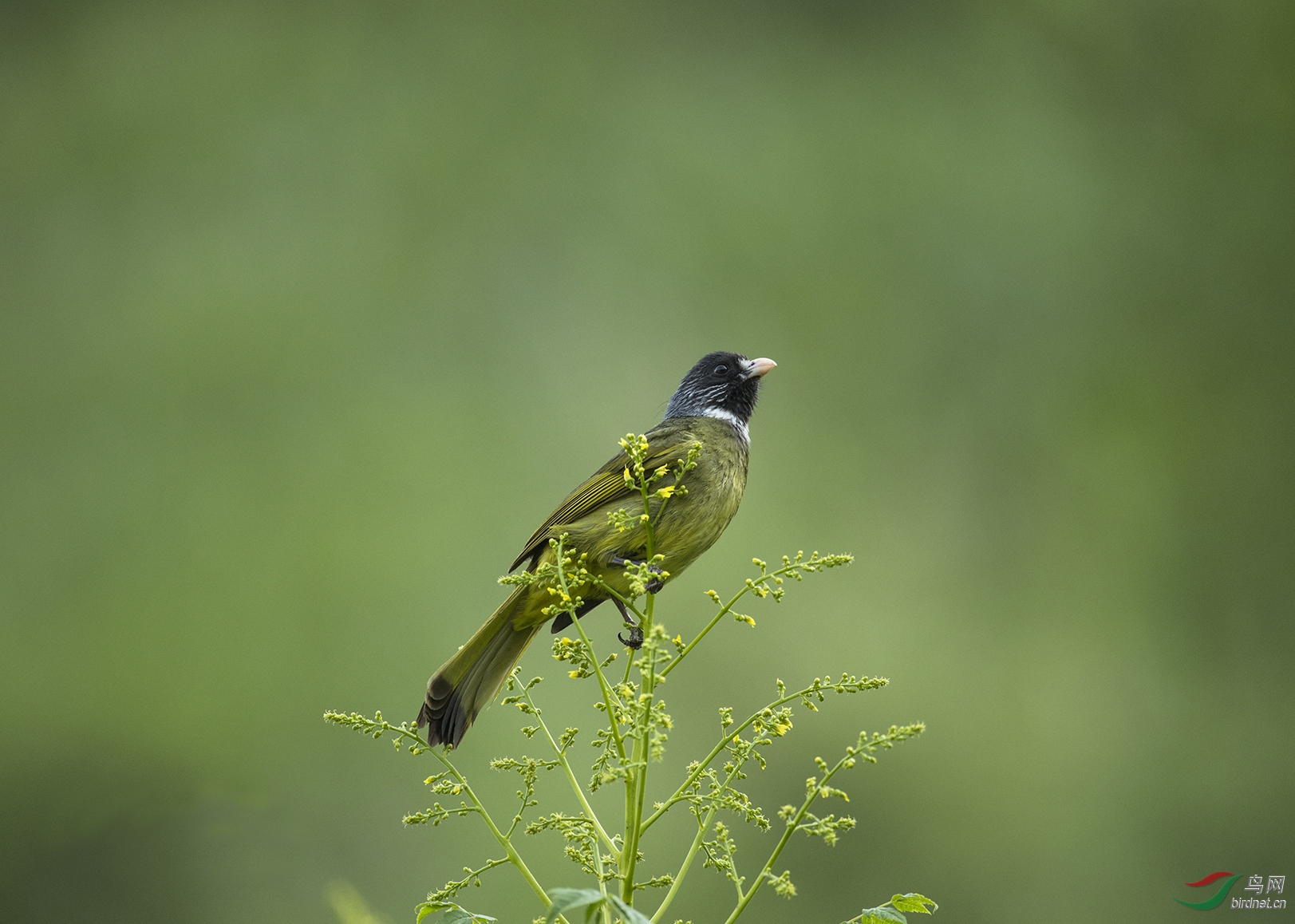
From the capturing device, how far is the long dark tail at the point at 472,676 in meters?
2.28

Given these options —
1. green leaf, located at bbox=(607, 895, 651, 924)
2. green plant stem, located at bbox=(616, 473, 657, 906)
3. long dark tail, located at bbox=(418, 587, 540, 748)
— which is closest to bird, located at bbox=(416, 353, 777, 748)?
long dark tail, located at bbox=(418, 587, 540, 748)

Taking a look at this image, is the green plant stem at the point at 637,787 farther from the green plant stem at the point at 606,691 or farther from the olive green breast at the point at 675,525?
the olive green breast at the point at 675,525

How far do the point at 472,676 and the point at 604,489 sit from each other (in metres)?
0.65

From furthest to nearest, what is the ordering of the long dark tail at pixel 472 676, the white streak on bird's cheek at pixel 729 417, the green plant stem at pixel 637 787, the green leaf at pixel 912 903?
1. the white streak on bird's cheek at pixel 729 417
2. the long dark tail at pixel 472 676
3. the green leaf at pixel 912 903
4. the green plant stem at pixel 637 787

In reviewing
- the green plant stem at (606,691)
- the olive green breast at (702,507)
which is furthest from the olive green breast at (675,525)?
the green plant stem at (606,691)

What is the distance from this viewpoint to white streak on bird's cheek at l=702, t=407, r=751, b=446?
11.1 ft

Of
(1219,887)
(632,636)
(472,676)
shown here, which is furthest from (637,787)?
(1219,887)

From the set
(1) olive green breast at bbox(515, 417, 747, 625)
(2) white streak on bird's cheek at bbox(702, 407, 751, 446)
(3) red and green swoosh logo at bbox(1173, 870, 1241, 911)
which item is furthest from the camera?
(3) red and green swoosh logo at bbox(1173, 870, 1241, 911)

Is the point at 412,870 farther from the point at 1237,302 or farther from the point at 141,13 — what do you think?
the point at 1237,302

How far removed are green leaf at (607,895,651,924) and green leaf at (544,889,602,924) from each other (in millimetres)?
16

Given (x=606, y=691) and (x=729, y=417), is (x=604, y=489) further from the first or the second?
(x=606, y=691)

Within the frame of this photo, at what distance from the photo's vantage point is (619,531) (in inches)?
76.5

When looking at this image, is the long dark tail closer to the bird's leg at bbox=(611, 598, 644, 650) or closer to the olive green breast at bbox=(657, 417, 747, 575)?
the bird's leg at bbox=(611, 598, 644, 650)

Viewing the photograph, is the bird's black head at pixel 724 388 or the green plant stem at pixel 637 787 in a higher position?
the bird's black head at pixel 724 388
